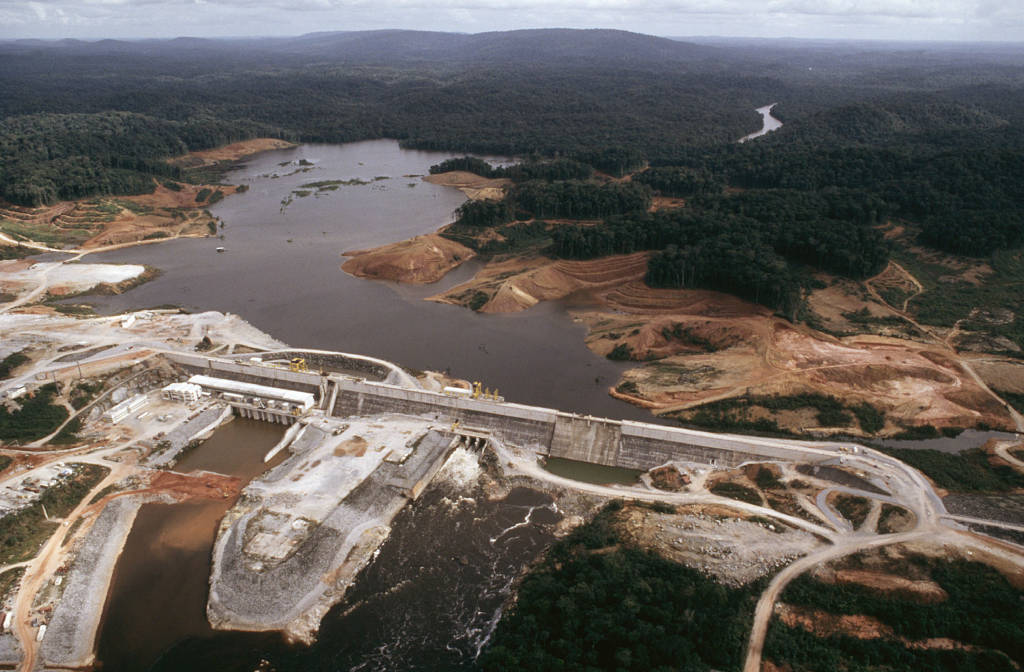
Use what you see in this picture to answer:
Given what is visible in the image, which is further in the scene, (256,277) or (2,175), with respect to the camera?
(2,175)

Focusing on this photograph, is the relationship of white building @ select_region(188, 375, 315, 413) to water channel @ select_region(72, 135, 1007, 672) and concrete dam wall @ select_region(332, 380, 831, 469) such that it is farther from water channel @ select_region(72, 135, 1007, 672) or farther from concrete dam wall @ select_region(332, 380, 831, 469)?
concrete dam wall @ select_region(332, 380, 831, 469)

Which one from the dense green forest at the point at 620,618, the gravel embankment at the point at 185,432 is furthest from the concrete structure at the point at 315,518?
the dense green forest at the point at 620,618

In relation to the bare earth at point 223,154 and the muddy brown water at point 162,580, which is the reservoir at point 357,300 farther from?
the bare earth at point 223,154

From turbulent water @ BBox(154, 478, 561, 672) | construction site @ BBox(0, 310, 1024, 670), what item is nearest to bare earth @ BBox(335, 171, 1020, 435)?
construction site @ BBox(0, 310, 1024, 670)

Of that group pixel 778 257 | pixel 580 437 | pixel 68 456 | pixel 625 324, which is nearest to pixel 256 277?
pixel 68 456

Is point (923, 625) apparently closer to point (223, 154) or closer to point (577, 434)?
point (577, 434)

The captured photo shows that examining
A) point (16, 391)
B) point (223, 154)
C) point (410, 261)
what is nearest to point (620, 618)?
point (16, 391)

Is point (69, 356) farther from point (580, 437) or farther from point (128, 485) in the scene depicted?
point (580, 437)
